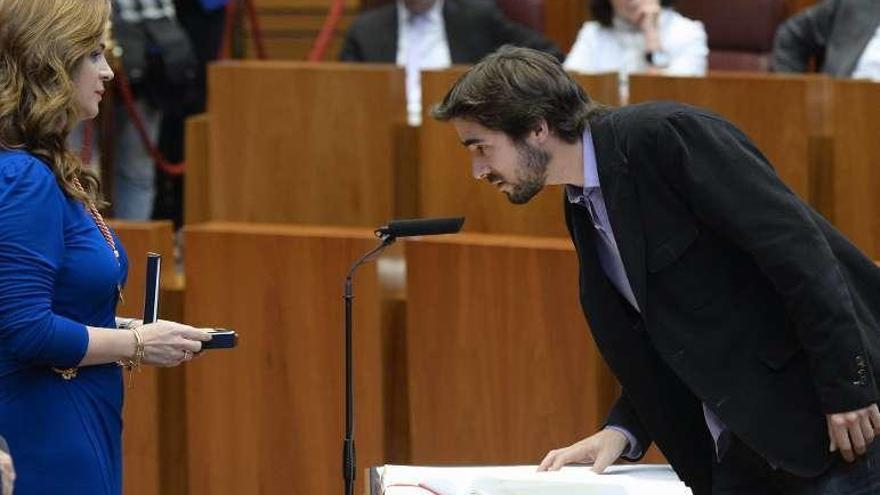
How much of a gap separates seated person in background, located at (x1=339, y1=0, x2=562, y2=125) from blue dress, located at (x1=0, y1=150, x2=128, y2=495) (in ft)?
5.49

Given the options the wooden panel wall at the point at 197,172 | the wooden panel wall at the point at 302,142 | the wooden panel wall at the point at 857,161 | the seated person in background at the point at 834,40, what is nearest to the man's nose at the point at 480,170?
the wooden panel wall at the point at 857,161

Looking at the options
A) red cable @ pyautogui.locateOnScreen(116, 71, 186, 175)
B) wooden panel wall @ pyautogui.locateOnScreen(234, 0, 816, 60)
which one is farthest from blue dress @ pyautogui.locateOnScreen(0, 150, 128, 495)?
wooden panel wall @ pyautogui.locateOnScreen(234, 0, 816, 60)

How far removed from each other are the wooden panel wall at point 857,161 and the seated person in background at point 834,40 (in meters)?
0.49

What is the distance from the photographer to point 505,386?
2.32 m

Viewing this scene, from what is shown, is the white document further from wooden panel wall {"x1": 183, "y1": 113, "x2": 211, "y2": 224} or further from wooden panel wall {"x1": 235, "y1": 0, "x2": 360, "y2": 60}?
wooden panel wall {"x1": 235, "y1": 0, "x2": 360, "y2": 60}

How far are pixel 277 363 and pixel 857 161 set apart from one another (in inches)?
35.9

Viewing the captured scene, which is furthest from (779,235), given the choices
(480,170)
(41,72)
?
(41,72)

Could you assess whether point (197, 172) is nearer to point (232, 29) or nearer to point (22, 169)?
point (232, 29)

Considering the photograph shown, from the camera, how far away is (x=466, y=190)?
8.25ft

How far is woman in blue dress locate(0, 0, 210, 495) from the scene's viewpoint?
1493 mm

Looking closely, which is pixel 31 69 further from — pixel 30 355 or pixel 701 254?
pixel 701 254

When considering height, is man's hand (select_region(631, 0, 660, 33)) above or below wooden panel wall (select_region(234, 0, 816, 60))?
below

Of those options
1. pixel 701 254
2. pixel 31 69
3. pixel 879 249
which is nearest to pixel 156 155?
pixel 879 249

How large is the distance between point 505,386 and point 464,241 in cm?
22
